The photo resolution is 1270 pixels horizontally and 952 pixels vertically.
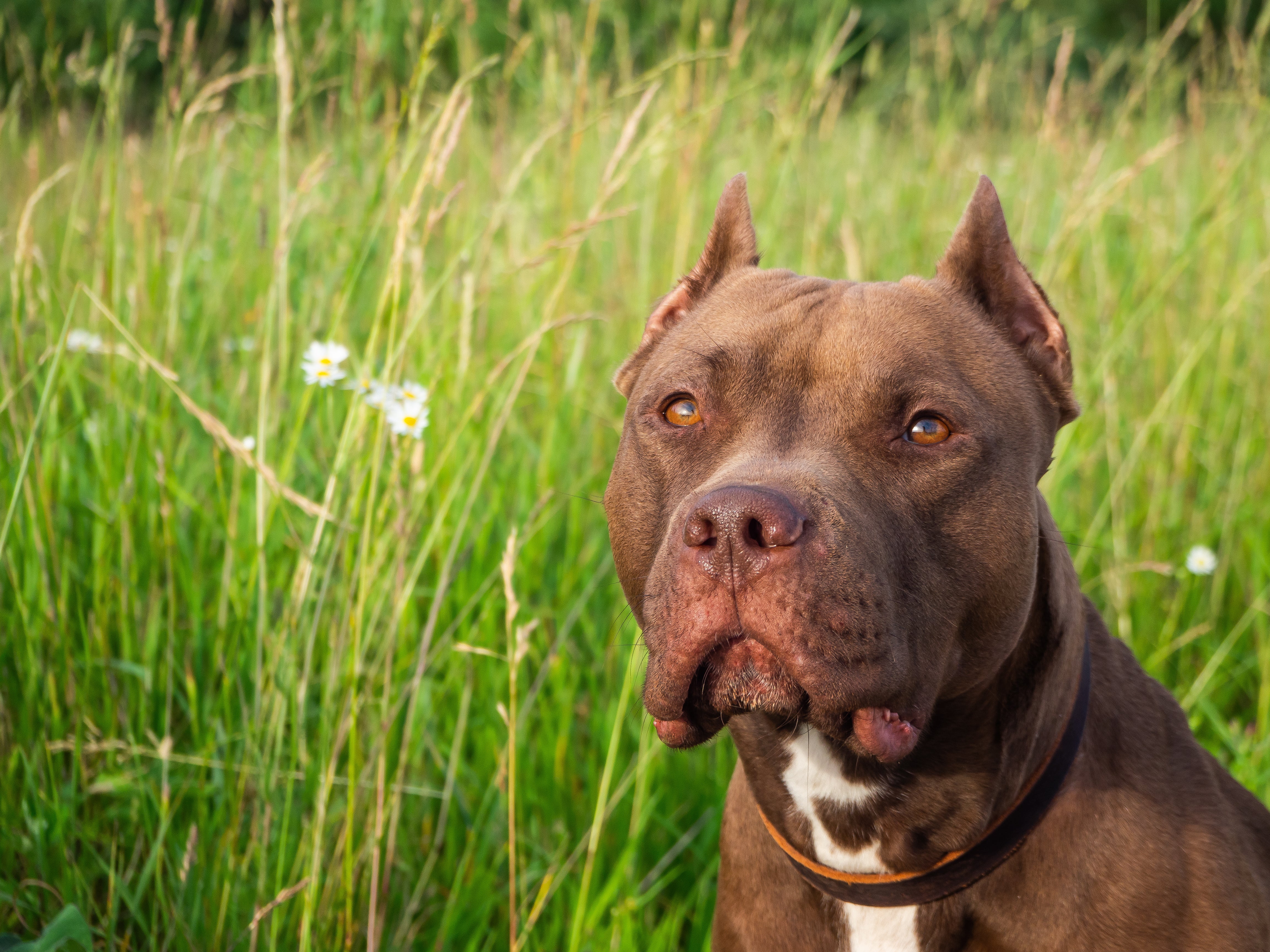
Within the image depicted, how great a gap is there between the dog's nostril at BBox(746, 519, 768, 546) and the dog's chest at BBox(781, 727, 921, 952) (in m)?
0.61

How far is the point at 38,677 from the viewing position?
259 centimetres

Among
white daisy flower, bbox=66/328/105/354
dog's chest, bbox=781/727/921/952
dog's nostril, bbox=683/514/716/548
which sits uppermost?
dog's nostril, bbox=683/514/716/548

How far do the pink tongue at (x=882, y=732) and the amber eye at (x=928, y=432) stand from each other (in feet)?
1.60

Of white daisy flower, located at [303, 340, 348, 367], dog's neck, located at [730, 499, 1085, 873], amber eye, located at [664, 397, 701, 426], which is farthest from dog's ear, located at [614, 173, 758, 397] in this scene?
dog's neck, located at [730, 499, 1085, 873]

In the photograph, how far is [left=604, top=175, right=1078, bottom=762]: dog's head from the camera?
173cm

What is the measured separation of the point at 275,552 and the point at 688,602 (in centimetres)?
152

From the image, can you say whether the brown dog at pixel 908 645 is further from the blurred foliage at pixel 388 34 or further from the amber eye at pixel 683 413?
the blurred foliage at pixel 388 34

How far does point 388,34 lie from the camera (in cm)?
470

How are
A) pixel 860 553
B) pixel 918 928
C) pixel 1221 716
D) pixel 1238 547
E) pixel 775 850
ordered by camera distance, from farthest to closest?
pixel 1238 547 < pixel 1221 716 < pixel 775 850 < pixel 918 928 < pixel 860 553

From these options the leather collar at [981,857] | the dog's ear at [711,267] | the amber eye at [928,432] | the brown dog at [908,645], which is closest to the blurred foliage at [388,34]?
the dog's ear at [711,267]

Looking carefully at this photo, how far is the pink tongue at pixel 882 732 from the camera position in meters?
1.87

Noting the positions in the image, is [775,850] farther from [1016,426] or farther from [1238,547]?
[1238,547]

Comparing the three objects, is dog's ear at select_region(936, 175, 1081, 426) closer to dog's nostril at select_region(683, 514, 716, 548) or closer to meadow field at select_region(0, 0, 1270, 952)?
meadow field at select_region(0, 0, 1270, 952)

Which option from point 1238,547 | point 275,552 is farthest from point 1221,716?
point 275,552
